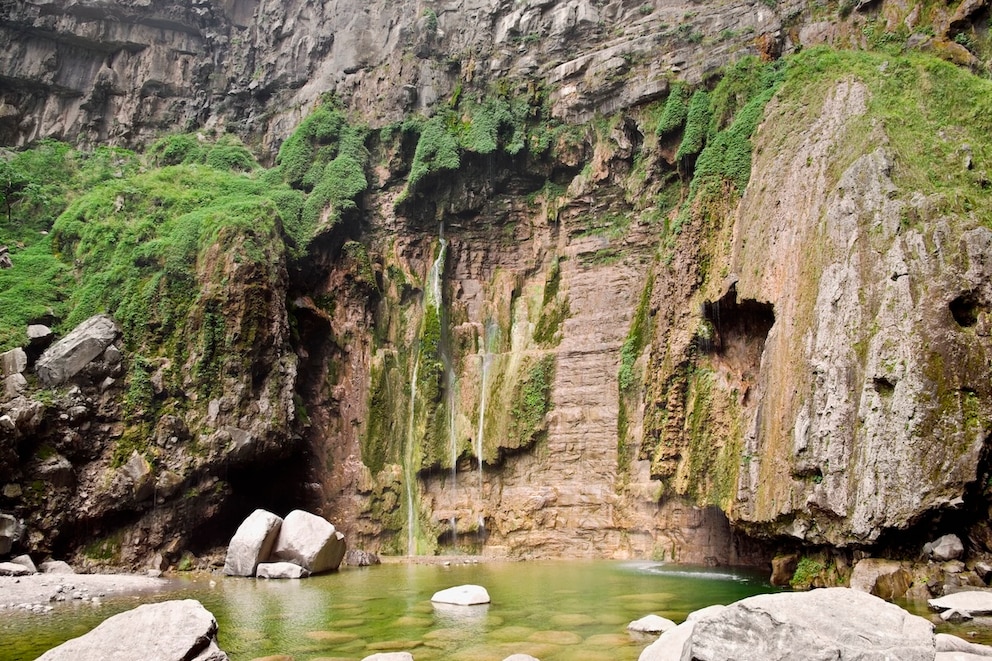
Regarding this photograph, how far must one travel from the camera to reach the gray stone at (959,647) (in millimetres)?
8656

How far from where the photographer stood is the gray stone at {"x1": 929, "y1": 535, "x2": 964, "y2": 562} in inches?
554

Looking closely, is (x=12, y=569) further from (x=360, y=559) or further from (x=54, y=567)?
(x=360, y=559)

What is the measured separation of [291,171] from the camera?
36438 mm

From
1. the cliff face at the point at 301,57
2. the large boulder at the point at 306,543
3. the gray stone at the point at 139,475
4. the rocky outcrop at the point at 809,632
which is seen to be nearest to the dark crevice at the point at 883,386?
the rocky outcrop at the point at 809,632

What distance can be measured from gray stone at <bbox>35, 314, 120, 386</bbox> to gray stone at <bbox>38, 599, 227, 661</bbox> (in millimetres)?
18456

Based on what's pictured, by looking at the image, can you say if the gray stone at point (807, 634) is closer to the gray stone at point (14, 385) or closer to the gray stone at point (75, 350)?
the gray stone at point (14, 385)

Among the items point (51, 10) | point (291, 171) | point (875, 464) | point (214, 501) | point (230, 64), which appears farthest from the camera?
point (230, 64)

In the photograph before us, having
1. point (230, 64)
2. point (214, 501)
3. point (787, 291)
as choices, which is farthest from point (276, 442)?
point (230, 64)

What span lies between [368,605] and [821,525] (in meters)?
9.56

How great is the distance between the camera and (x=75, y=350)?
2436 centimetres

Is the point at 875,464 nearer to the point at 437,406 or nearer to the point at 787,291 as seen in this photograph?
the point at 787,291

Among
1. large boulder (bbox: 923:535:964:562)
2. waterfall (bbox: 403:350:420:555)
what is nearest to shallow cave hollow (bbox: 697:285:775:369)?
large boulder (bbox: 923:535:964:562)

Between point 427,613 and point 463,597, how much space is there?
4.14 ft

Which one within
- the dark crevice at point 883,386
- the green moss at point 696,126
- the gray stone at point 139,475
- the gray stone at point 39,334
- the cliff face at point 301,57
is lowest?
the gray stone at point 139,475
